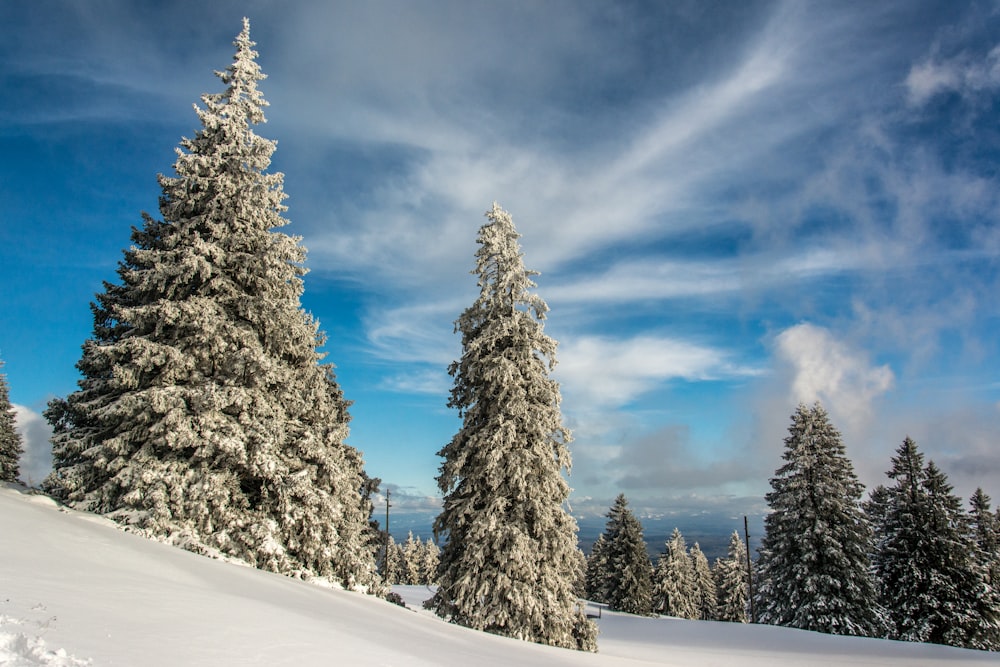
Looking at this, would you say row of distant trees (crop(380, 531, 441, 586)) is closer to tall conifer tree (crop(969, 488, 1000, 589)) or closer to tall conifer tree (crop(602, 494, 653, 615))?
tall conifer tree (crop(602, 494, 653, 615))

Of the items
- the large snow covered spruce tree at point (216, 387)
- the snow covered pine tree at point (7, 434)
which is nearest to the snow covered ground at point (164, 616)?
the large snow covered spruce tree at point (216, 387)

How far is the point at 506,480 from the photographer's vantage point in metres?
15.8

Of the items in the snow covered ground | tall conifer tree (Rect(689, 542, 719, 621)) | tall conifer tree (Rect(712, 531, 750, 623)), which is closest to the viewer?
the snow covered ground

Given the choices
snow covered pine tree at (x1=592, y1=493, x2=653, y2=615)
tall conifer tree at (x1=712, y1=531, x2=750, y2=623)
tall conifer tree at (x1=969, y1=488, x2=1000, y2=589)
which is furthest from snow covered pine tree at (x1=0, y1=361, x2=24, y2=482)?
tall conifer tree at (x1=712, y1=531, x2=750, y2=623)

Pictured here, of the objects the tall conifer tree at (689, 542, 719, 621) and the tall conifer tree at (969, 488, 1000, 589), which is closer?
the tall conifer tree at (969, 488, 1000, 589)

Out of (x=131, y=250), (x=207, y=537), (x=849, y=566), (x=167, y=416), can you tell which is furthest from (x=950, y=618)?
(x=131, y=250)

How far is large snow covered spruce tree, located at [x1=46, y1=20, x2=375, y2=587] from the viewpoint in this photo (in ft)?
41.4

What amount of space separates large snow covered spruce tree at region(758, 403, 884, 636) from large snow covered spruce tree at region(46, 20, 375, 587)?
22.6m

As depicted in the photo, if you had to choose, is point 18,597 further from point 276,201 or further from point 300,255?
point 276,201

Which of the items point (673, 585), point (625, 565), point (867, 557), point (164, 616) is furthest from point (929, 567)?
point (164, 616)

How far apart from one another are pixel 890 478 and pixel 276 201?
33.4 meters

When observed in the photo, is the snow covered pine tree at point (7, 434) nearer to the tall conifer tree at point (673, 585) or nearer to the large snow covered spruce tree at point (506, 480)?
the large snow covered spruce tree at point (506, 480)

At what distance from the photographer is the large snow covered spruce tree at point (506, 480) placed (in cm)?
1469

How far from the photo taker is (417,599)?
106 ft
